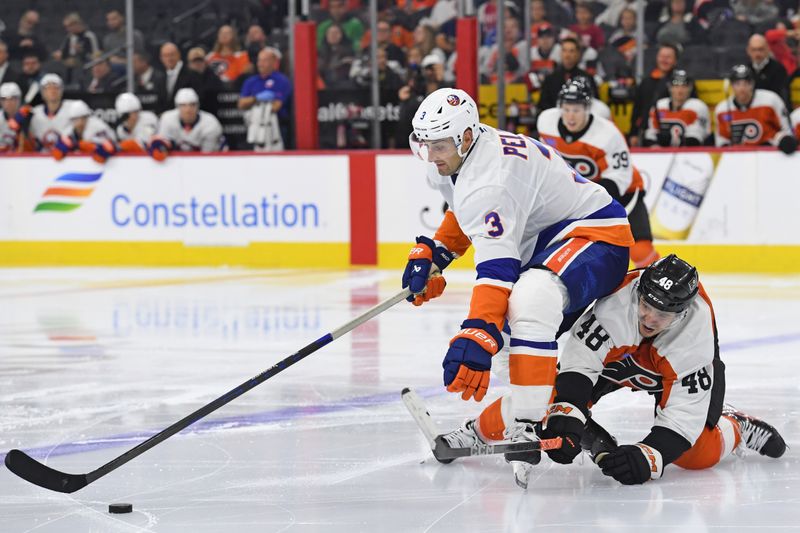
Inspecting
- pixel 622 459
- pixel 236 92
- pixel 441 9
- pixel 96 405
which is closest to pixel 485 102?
pixel 441 9

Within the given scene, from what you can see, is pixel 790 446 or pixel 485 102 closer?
pixel 790 446

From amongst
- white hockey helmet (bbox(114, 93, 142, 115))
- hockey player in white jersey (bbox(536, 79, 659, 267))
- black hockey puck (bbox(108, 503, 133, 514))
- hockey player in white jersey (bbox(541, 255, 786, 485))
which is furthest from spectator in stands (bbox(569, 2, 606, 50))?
black hockey puck (bbox(108, 503, 133, 514))

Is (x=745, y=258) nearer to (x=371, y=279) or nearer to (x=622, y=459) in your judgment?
(x=371, y=279)

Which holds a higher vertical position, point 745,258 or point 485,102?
point 485,102

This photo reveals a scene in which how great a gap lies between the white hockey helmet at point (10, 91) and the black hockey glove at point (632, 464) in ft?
30.2

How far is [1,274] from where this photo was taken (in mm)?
10633

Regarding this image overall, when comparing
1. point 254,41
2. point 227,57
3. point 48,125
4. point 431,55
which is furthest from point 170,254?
point 431,55

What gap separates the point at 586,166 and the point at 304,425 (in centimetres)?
305

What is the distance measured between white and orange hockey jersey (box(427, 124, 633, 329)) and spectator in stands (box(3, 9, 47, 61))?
9.21 m

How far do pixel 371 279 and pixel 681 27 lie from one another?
328 cm

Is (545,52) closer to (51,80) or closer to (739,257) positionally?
(739,257)

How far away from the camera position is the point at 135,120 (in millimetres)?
11367

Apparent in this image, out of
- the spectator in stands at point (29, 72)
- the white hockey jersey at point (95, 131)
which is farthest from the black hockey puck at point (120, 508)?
the spectator in stands at point (29, 72)

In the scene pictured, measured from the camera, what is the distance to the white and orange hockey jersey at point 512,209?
380 centimetres
